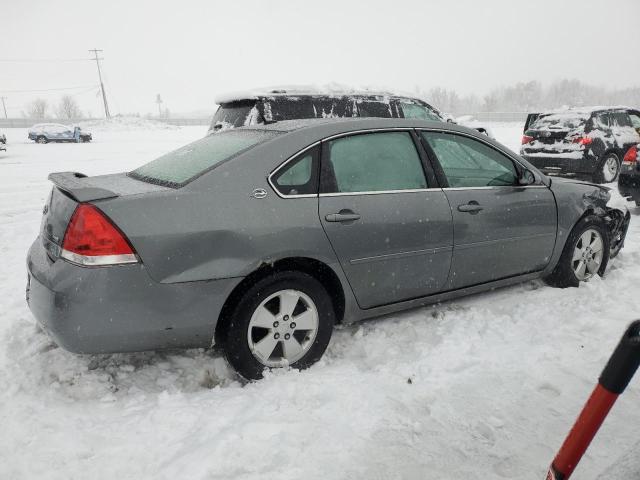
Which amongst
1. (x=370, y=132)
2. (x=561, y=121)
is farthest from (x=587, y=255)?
(x=561, y=121)

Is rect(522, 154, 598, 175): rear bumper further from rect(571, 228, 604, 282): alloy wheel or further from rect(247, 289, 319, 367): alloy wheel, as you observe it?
rect(247, 289, 319, 367): alloy wheel

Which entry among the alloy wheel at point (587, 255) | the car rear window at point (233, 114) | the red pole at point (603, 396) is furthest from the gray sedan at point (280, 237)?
the car rear window at point (233, 114)

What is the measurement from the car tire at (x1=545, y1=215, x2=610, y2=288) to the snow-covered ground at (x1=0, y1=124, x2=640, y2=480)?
526mm

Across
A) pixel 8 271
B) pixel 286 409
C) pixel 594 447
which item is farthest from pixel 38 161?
pixel 594 447

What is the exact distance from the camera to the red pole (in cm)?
124

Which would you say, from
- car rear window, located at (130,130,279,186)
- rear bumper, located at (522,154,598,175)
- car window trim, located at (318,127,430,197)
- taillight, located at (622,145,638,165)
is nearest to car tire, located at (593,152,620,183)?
rear bumper, located at (522,154,598,175)

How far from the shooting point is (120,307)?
8.57 feet

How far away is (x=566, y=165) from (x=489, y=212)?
759 centimetres

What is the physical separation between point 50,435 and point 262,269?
1.37 metres

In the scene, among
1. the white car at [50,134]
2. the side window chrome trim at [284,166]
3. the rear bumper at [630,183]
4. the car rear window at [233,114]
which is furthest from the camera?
the white car at [50,134]

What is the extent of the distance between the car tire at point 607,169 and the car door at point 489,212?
7.18 m

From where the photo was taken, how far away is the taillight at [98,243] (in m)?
2.57

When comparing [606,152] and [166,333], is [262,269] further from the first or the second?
[606,152]

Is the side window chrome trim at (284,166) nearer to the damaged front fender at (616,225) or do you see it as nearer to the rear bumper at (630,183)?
the damaged front fender at (616,225)
